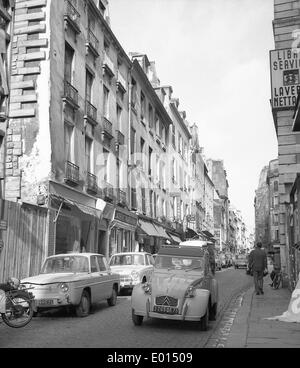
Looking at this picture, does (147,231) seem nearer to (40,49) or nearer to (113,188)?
(113,188)

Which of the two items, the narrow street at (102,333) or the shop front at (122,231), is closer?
the narrow street at (102,333)

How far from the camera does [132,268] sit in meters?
17.1

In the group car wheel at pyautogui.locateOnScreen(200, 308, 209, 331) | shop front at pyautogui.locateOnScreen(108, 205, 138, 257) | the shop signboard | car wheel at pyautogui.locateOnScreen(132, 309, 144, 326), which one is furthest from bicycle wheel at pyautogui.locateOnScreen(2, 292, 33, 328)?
shop front at pyautogui.locateOnScreen(108, 205, 138, 257)

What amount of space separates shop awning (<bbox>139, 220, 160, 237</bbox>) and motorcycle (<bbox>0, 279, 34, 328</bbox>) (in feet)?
65.6

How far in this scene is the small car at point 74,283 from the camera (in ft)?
35.5

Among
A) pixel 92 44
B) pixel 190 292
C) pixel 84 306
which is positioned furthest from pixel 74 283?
pixel 92 44

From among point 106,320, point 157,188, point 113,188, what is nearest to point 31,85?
point 113,188

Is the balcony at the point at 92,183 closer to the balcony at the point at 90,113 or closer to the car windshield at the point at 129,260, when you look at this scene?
the balcony at the point at 90,113

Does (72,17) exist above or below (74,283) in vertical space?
above

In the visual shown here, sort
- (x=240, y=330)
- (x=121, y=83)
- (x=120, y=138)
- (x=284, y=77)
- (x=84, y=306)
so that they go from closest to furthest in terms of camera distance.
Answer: (x=240, y=330) < (x=84, y=306) < (x=284, y=77) < (x=120, y=138) < (x=121, y=83)

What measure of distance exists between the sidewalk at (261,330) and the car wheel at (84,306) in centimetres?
371

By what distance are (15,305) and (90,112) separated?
46.8ft

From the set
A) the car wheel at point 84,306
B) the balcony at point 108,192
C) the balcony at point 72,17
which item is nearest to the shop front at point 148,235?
the balcony at point 108,192

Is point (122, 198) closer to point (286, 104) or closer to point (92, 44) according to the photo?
point (92, 44)
